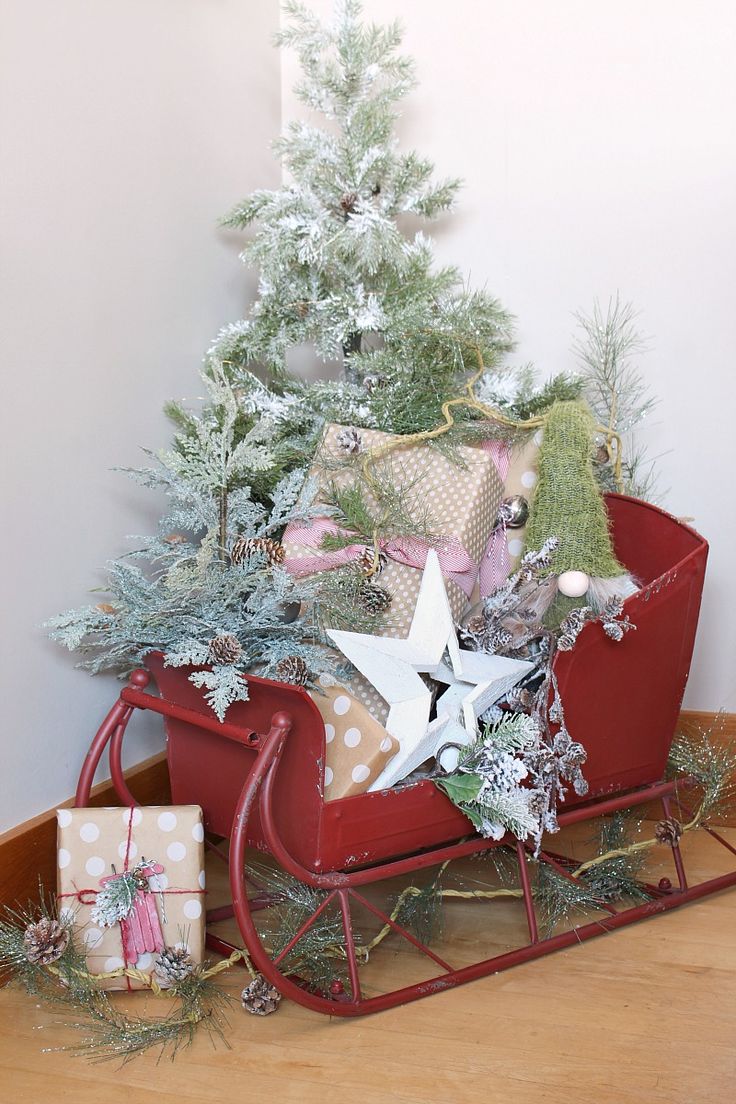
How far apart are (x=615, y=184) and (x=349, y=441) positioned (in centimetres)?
73

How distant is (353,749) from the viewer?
1.05 m

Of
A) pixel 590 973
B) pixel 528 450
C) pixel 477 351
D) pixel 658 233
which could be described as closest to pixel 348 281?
pixel 477 351

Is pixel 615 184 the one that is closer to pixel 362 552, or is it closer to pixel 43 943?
pixel 362 552

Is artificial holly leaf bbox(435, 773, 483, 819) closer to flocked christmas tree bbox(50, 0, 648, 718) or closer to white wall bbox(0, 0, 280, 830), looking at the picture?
flocked christmas tree bbox(50, 0, 648, 718)

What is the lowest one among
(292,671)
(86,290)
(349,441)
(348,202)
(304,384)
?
(292,671)

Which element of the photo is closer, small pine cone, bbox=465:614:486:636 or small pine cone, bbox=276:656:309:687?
small pine cone, bbox=276:656:309:687

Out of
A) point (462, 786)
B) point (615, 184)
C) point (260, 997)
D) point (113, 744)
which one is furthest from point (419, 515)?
point (615, 184)

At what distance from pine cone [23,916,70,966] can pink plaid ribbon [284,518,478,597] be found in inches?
19.5

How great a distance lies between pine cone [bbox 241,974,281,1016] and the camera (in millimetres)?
1052

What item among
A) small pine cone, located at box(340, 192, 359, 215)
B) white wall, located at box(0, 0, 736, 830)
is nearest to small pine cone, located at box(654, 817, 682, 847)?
white wall, located at box(0, 0, 736, 830)

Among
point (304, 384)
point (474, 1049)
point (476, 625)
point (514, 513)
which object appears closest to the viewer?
point (474, 1049)

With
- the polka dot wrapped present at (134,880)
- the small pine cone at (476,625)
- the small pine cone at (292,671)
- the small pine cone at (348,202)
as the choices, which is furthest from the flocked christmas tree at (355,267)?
the polka dot wrapped present at (134,880)

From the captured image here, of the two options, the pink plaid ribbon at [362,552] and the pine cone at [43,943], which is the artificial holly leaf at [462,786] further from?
the pine cone at [43,943]

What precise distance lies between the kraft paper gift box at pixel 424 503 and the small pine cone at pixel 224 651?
204mm
